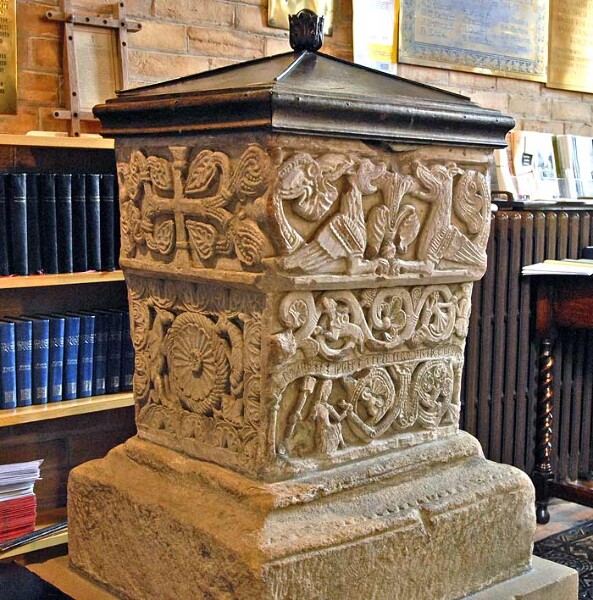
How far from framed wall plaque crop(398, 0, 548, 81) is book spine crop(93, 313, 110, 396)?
1732mm

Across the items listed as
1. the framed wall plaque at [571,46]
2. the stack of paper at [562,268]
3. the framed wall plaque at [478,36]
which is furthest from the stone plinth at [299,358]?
the framed wall plaque at [571,46]

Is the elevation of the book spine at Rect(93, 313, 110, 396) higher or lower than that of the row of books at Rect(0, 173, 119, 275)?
lower

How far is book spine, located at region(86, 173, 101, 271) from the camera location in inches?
113

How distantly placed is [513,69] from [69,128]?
2240mm

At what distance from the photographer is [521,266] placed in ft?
11.0

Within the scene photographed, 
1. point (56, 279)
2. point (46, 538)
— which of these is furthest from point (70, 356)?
point (46, 538)

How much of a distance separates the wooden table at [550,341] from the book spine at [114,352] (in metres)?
1.51

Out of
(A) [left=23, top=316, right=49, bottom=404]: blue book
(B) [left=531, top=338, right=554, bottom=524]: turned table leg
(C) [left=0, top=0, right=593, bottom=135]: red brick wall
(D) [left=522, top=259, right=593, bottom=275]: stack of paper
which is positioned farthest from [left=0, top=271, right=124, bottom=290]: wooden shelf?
(B) [left=531, top=338, right=554, bottom=524]: turned table leg

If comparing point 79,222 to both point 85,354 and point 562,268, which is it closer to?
point 85,354

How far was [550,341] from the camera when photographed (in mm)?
3344

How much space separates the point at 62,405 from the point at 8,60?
1.08 m

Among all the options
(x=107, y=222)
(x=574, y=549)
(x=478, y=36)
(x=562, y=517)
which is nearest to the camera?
(x=107, y=222)

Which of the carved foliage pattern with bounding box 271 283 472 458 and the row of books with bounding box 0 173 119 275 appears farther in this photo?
the row of books with bounding box 0 173 119 275

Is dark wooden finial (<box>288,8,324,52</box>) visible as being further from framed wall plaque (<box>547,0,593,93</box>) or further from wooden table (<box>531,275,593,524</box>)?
framed wall plaque (<box>547,0,593,93</box>)
